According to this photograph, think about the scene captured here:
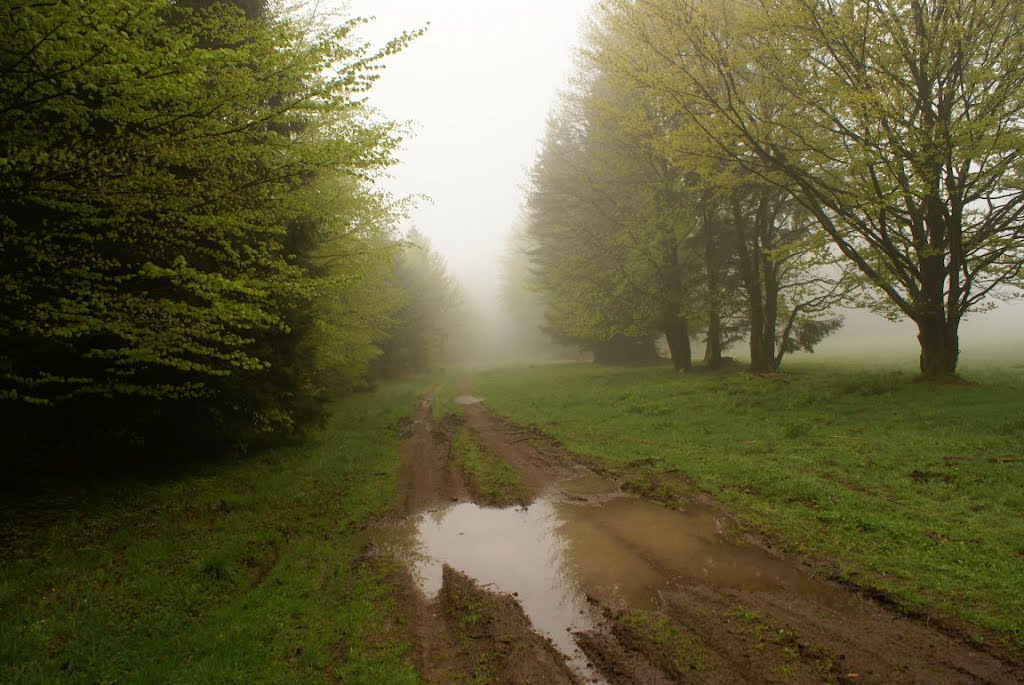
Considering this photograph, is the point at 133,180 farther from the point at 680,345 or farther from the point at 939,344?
the point at 680,345

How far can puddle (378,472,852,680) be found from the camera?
5.93 metres

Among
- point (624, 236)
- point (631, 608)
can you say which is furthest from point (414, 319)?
point (631, 608)

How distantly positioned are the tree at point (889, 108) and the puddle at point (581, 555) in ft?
36.8

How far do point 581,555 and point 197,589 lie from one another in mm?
4844

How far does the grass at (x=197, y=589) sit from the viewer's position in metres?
5.11

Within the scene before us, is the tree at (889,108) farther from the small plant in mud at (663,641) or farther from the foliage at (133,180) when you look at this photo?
the small plant in mud at (663,641)

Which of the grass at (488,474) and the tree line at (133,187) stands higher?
the tree line at (133,187)

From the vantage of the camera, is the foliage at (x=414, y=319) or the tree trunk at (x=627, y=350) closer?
the tree trunk at (x=627, y=350)

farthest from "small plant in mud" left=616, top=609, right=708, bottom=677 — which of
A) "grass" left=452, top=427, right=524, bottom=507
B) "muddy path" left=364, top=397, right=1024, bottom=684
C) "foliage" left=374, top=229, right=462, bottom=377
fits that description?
"foliage" left=374, top=229, right=462, bottom=377

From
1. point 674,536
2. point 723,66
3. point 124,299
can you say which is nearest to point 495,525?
point 674,536

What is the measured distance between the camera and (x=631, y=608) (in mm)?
5688

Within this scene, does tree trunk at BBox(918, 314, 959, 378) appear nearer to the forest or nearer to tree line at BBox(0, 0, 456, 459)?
the forest

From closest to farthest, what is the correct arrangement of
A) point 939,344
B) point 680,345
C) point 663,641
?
1. point 663,641
2. point 939,344
3. point 680,345

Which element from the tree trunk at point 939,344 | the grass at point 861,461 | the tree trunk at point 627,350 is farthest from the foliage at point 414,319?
the tree trunk at point 939,344
